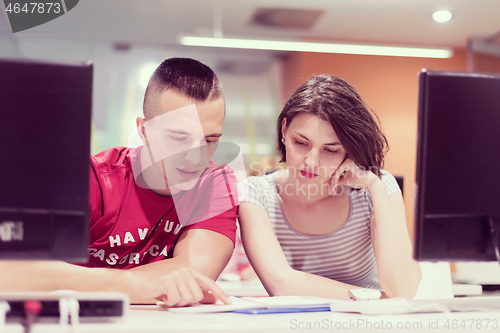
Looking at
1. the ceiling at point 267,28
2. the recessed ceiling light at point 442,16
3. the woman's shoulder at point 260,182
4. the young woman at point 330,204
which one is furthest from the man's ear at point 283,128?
the recessed ceiling light at point 442,16

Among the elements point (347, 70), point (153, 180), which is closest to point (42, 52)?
point (347, 70)

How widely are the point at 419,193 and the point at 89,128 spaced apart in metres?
0.57

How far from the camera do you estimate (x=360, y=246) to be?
1.40 meters

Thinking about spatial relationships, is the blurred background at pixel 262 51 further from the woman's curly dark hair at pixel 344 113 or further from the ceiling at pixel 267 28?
the woman's curly dark hair at pixel 344 113

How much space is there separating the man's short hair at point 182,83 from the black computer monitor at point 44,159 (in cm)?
54

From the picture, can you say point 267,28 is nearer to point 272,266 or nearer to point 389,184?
point 389,184

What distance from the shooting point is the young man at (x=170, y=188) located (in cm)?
113

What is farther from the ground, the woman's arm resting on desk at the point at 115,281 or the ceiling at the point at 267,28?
the ceiling at the point at 267,28

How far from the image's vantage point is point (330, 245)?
138 cm

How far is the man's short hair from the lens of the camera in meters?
1.20

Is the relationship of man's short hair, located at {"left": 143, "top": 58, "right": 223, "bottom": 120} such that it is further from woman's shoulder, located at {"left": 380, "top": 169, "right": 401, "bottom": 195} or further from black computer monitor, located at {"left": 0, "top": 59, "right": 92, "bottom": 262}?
woman's shoulder, located at {"left": 380, "top": 169, "right": 401, "bottom": 195}

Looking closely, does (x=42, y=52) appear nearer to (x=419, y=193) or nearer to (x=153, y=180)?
(x=153, y=180)

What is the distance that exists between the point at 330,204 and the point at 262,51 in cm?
336

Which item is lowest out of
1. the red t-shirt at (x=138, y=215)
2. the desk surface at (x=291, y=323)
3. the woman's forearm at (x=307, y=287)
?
the woman's forearm at (x=307, y=287)
